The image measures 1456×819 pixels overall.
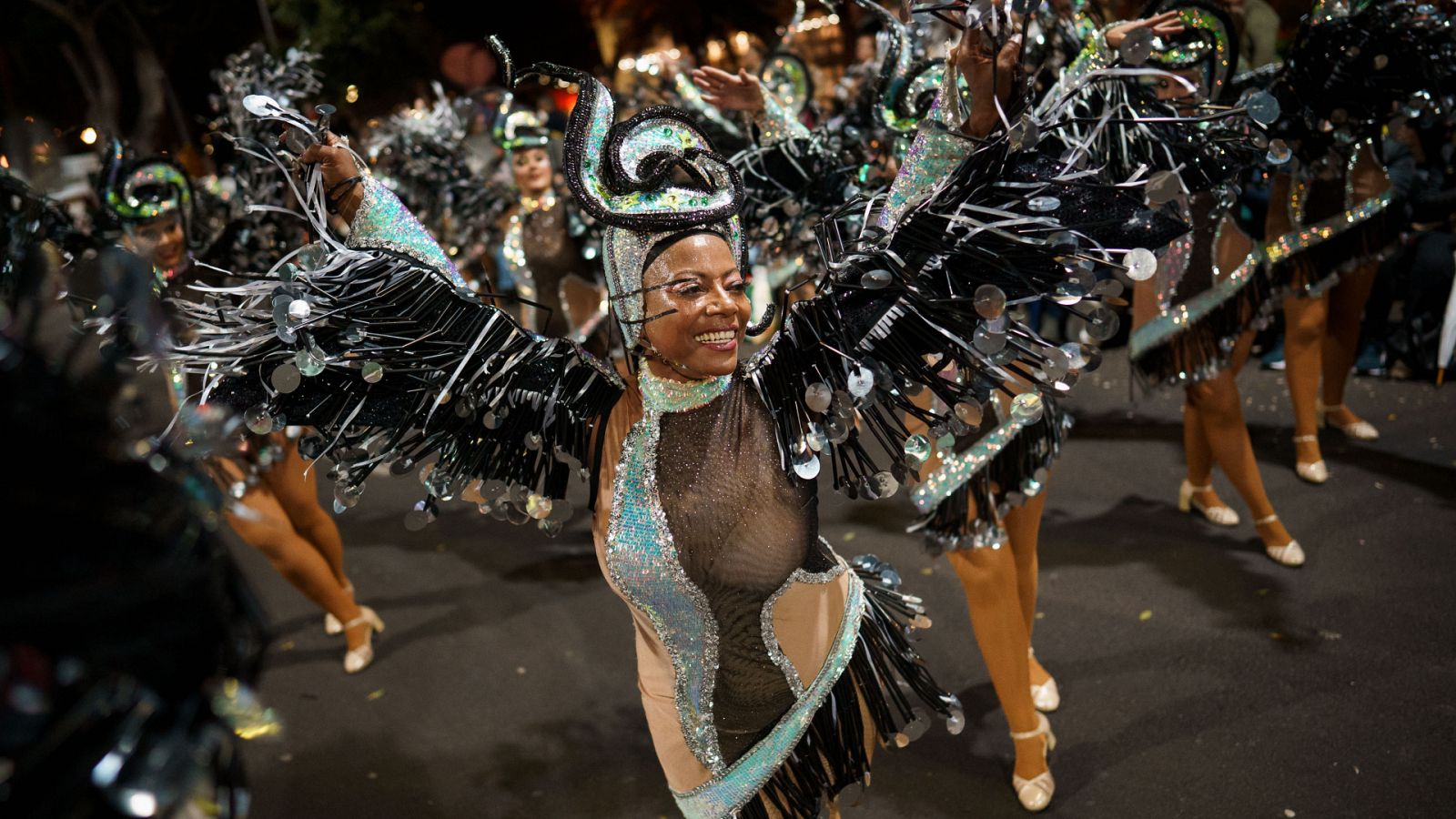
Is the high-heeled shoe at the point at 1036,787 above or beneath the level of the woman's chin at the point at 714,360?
beneath

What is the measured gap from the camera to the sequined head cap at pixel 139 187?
3.13 metres

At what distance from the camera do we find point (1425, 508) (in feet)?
11.1

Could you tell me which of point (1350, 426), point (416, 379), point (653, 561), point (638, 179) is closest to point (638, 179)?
point (638, 179)

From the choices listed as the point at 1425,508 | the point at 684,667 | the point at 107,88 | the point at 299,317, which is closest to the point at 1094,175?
the point at 684,667

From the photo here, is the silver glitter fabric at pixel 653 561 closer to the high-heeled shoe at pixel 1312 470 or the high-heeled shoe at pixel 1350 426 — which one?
the high-heeled shoe at pixel 1312 470

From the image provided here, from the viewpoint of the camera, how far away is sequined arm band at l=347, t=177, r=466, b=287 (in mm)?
1653

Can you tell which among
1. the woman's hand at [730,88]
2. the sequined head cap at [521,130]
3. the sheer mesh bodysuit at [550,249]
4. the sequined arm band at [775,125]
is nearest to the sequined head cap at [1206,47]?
the sequined arm band at [775,125]

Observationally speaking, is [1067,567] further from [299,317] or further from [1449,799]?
[299,317]

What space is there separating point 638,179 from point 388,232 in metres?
0.48

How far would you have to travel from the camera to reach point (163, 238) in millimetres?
3162

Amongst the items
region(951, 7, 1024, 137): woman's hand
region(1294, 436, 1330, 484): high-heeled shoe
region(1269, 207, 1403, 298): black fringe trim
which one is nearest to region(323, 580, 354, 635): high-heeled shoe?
region(951, 7, 1024, 137): woman's hand

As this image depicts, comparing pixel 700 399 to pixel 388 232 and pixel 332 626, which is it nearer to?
pixel 388 232

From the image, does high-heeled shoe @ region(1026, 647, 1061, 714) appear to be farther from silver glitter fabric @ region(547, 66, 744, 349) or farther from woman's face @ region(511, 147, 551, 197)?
woman's face @ region(511, 147, 551, 197)

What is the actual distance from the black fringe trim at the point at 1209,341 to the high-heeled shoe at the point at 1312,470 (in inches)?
31.5
